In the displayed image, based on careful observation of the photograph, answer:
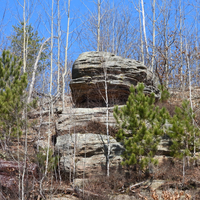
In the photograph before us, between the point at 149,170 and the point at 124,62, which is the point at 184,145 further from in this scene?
the point at 124,62

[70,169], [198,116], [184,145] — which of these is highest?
[198,116]

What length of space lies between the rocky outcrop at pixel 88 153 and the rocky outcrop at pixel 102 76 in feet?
9.80

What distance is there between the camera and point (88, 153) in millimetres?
9508

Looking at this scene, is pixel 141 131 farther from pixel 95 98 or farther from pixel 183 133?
pixel 95 98

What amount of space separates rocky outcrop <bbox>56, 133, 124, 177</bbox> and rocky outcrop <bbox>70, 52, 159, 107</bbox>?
2986mm

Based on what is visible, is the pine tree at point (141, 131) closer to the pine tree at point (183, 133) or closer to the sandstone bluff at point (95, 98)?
the pine tree at point (183, 133)

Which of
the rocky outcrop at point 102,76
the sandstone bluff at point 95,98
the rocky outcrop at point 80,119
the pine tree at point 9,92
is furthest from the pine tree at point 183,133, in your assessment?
the pine tree at point 9,92

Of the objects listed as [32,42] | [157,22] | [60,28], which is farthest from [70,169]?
[157,22]

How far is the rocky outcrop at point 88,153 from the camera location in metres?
9.05

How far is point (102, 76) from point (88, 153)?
13.2 ft

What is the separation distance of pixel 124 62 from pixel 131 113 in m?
4.49

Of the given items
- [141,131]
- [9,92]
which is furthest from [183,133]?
[9,92]

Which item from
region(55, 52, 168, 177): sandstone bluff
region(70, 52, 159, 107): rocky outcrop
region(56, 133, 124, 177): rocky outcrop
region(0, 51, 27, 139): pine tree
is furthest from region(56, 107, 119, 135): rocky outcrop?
region(0, 51, 27, 139): pine tree

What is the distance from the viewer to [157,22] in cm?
1980
